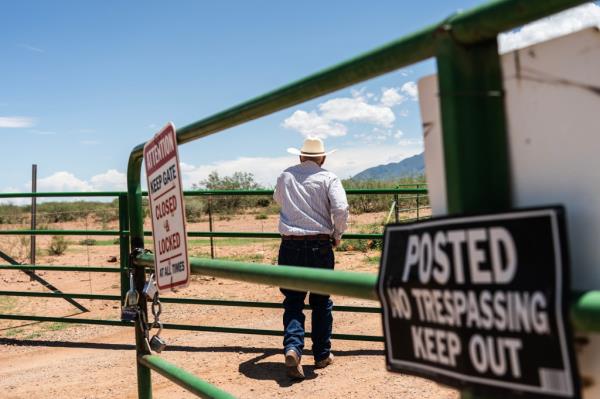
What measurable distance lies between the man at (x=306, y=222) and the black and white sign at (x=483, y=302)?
381 centimetres

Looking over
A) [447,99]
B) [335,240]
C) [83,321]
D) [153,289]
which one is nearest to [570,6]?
[447,99]

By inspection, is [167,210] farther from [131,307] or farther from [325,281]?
[325,281]

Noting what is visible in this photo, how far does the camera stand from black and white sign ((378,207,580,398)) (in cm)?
82

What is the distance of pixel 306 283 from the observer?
4.41ft

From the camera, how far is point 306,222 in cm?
493

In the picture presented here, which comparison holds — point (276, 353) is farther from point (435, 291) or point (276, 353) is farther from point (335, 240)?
point (435, 291)

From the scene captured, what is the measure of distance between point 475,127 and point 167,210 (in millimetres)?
1477

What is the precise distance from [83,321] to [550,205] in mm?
6823

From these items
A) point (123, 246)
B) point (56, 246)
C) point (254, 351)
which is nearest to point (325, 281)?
point (254, 351)

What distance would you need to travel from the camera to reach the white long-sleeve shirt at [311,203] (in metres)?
4.92

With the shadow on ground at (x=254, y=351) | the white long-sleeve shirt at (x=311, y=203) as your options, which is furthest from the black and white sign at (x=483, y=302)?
the shadow on ground at (x=254, y=351)

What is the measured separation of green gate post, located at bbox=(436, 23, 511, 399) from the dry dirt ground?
3631 millimetres

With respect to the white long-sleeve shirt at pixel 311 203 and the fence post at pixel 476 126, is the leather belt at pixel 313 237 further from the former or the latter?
the fence post at pixel 476 126

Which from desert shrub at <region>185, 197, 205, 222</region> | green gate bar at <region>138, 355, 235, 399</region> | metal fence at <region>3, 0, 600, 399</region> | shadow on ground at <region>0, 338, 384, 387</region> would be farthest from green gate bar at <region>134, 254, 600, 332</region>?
desert shrub at <region>185, 197, 205, 222</region>
